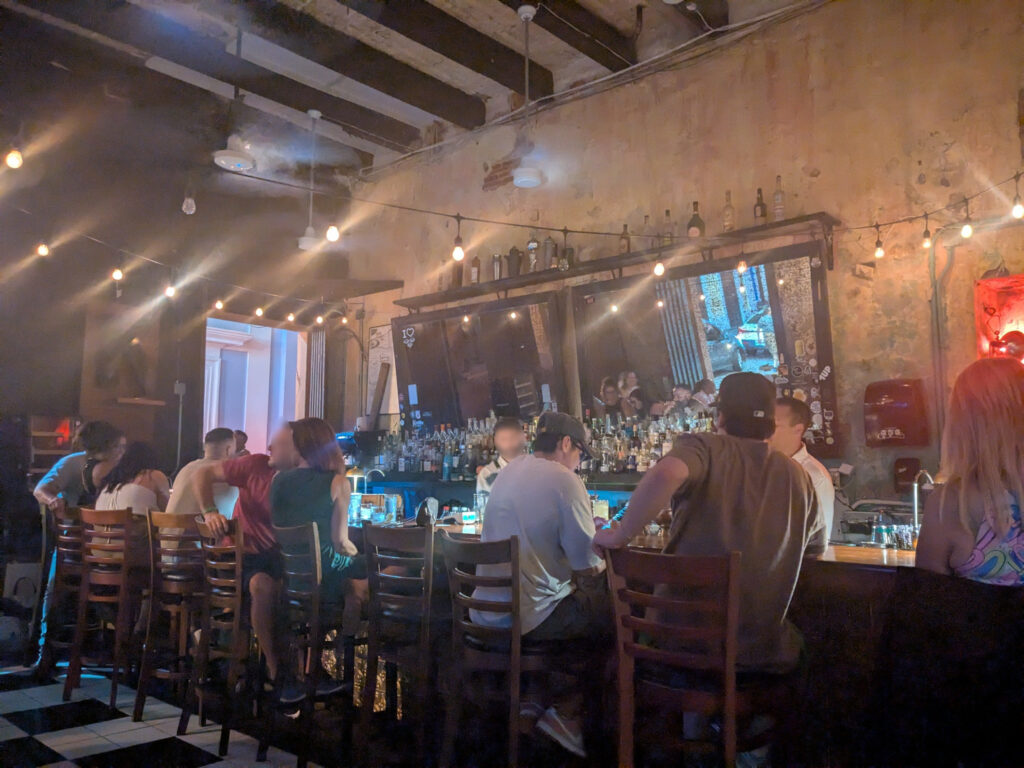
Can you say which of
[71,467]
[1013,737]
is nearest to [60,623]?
[71,467]

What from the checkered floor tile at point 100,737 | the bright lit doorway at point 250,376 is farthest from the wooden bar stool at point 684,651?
the bright lit doorway at point 250,376

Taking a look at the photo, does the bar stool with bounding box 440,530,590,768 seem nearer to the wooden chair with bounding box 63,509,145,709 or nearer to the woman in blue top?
the woman in blue top

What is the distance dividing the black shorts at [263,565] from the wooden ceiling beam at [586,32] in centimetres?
426

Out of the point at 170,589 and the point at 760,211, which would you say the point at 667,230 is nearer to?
the point at 760,211

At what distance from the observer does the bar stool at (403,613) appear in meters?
3.05

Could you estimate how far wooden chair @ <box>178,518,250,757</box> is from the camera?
3.62m

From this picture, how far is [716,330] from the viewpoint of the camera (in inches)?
230

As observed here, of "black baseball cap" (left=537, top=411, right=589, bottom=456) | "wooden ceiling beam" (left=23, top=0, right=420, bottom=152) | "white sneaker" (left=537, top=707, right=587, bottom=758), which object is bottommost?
"white sneaker" (left=537, top=707, right=587, bottom=758)

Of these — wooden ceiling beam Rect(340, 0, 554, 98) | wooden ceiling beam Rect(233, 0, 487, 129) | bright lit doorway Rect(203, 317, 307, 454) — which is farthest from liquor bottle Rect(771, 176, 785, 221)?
bright lit doorway Rect(203, 317, 307, 454)

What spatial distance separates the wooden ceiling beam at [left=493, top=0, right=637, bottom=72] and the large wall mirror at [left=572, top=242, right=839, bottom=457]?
1.91 metres

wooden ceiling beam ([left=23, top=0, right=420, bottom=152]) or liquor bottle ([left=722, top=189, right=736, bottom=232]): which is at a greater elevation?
wooden ceiling beam ([left=23, top=0, right=420, bottom=152])

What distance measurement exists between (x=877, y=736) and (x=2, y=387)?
7356 mm

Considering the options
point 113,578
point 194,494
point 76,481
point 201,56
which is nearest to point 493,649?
point 194,494

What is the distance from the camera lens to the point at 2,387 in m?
6.88
